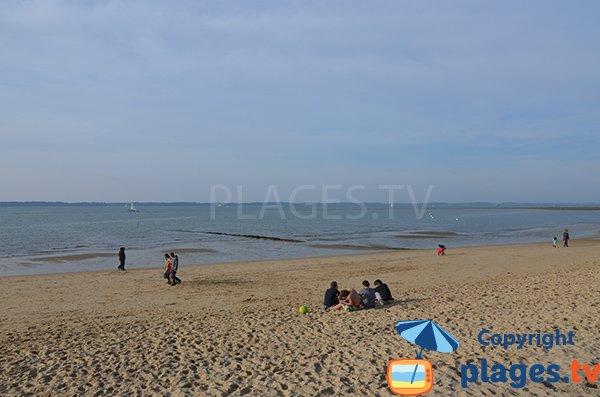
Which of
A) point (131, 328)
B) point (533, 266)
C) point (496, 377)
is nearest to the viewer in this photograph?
point (496, 377)

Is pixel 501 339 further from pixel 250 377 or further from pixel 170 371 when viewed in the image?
pixel 170 371

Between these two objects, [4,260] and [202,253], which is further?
[202,253]

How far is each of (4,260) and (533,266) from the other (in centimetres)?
3147

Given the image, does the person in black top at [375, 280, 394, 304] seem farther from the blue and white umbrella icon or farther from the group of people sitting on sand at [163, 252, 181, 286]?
the group of people sitting on sand at [163, 252, 181, 286]

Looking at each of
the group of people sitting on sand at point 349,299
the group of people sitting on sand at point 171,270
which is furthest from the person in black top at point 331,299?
the group of people sitting on sand at point 171,270

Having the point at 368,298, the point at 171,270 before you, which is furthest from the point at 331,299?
the point at 171,270

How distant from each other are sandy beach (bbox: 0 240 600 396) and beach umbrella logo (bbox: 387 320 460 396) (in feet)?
0.99

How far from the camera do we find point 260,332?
11680 mm

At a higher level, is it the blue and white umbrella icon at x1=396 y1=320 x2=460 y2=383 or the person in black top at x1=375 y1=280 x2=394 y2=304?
the blue and white umbrella icon at x1=396 y1=320 x2=460 y2=383

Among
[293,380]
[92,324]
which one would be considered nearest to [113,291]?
[92,324]

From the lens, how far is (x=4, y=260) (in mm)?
31938

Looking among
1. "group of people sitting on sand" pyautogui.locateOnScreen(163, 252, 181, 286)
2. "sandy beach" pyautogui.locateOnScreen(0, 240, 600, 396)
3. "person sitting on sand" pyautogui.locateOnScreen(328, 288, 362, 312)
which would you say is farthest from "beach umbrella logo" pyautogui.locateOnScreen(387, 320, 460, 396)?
"group of people sitting on sand" pyautogui.locateOnScreen(163, 252, 181, 286)

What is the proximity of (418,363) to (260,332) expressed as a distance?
4610mm

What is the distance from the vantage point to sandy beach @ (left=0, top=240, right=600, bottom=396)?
8258mm
